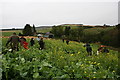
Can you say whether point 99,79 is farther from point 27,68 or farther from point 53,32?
point 53,32

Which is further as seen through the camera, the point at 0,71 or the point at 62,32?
the point at 62,32

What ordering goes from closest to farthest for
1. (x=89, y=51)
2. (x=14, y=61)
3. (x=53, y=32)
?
A: (x=14, y=61)
(x=89, y=51)
(x=53, y=32)

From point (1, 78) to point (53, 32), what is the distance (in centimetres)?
7625

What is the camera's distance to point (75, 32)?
278ft

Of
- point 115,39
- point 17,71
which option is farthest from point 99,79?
point 115,39

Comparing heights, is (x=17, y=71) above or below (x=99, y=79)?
above

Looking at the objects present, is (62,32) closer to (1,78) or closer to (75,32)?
(75,32)

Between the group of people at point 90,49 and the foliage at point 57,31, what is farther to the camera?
the foliage at point 57,31

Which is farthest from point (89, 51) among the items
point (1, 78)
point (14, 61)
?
point (1, 78)

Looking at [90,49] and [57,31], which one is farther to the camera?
[57,31]

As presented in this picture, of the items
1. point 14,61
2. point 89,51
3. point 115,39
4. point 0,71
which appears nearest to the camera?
→ point 0,71

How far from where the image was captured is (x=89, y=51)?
14781 mm

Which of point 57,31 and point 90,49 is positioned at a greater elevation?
point 57,31

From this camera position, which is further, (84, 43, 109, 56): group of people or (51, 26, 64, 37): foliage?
(51, 26, 64, 37): foliage
